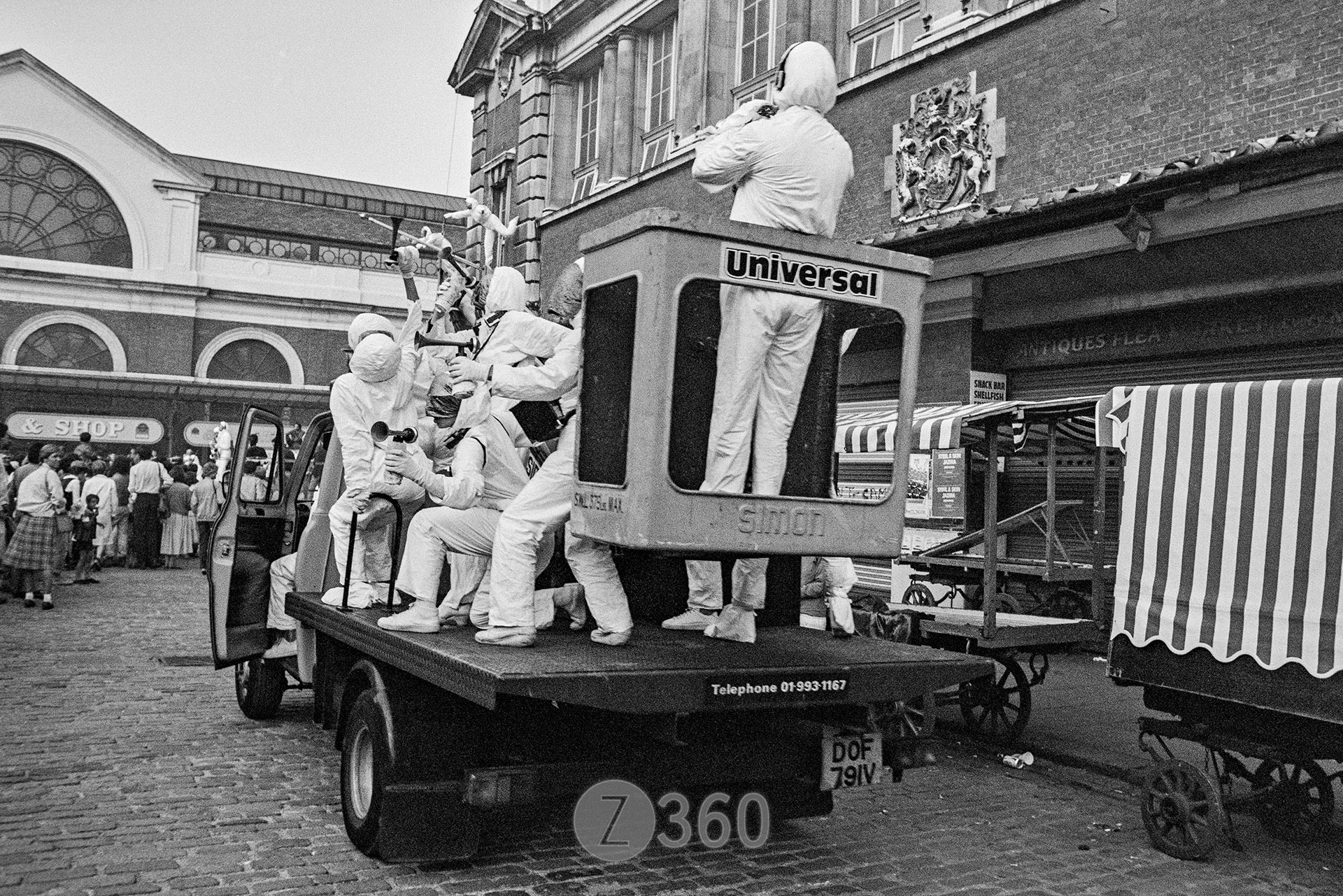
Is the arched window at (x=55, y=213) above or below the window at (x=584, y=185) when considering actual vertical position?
above

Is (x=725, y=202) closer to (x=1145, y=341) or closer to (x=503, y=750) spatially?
(x=1145, y=341)

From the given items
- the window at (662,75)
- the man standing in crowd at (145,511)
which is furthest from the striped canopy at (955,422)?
the man standing in crowd at (145,511)

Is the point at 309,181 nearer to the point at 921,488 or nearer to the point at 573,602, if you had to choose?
the point at 921,488

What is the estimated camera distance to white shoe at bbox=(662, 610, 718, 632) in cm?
572

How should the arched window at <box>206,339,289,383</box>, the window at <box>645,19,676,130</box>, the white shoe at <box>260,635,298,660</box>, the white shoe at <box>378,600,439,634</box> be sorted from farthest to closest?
1. the arched window at <box>206,339,289,383</box>
2. the window at <box>645,19,676,130</box>
3. the white shoe at <box>260,635,298,660</box>
4. the white shoe at <box>378,600,439,634</box>

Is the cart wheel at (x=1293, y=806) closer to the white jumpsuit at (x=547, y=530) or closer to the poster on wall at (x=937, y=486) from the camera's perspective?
the white jumpsuit at (x=547, y=530)

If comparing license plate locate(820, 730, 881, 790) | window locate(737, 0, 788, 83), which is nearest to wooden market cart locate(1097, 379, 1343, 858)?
license plate locate(820, 730, 881, 790)

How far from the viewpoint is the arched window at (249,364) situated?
37469 mm

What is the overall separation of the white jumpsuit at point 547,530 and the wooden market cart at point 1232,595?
2.76 metres

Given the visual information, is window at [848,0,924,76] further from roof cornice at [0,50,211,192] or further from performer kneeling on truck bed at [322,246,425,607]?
roof cornice at [0,50,211,192]

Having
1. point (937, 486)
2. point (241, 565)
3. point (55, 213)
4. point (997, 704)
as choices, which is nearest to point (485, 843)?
point (241, 565)

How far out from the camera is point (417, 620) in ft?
17.7

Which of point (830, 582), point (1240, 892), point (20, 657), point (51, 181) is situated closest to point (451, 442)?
point (830, 582)

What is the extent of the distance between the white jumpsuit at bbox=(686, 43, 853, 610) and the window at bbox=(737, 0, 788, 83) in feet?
38.6
